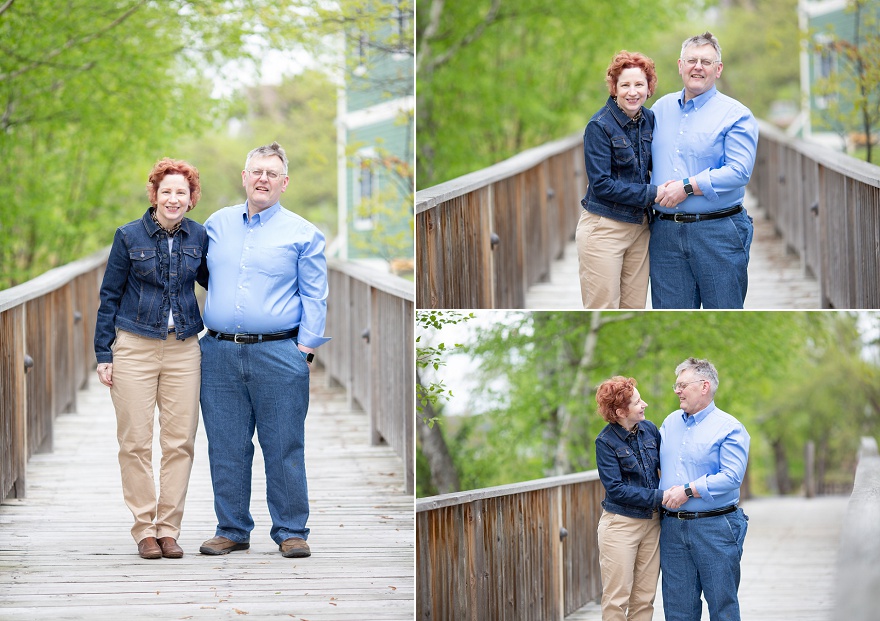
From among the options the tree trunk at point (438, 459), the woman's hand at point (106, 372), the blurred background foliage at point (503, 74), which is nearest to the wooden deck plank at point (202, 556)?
the woman's hand at point (106, 372)

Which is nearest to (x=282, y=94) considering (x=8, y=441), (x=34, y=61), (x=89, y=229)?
(x=89, y=229)

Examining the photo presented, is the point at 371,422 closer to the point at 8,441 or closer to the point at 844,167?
the point at 8,441

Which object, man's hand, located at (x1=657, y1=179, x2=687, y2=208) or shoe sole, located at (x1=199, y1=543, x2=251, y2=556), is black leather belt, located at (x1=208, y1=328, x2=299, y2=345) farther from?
man's hand, located at (x1=657, y1=179, x2=687, y2=208)

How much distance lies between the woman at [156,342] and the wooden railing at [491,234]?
1090 millimetres

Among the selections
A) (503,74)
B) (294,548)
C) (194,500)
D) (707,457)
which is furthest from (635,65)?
(503,74)

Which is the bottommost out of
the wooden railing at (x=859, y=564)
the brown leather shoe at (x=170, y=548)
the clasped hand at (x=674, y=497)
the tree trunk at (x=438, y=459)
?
the tree trunk at (x=438, y=459)

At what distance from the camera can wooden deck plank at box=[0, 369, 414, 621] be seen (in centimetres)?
378

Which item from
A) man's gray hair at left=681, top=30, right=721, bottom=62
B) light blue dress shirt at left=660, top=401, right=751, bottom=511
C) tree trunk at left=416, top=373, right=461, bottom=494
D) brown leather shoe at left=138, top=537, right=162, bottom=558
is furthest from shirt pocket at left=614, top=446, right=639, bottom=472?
tree trunk at left=416, top=373, right=461, bottom=494

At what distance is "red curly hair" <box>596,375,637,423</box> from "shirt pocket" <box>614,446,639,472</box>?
118 mm

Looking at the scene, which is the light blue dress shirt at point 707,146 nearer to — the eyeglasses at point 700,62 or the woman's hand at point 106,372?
the eyeglasses at point 700,62

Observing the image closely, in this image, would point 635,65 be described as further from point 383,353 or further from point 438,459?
point 438,459

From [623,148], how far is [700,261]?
49 centimetres

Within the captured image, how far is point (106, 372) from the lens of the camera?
13.9 ft

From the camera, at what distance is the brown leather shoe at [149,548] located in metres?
4.30
